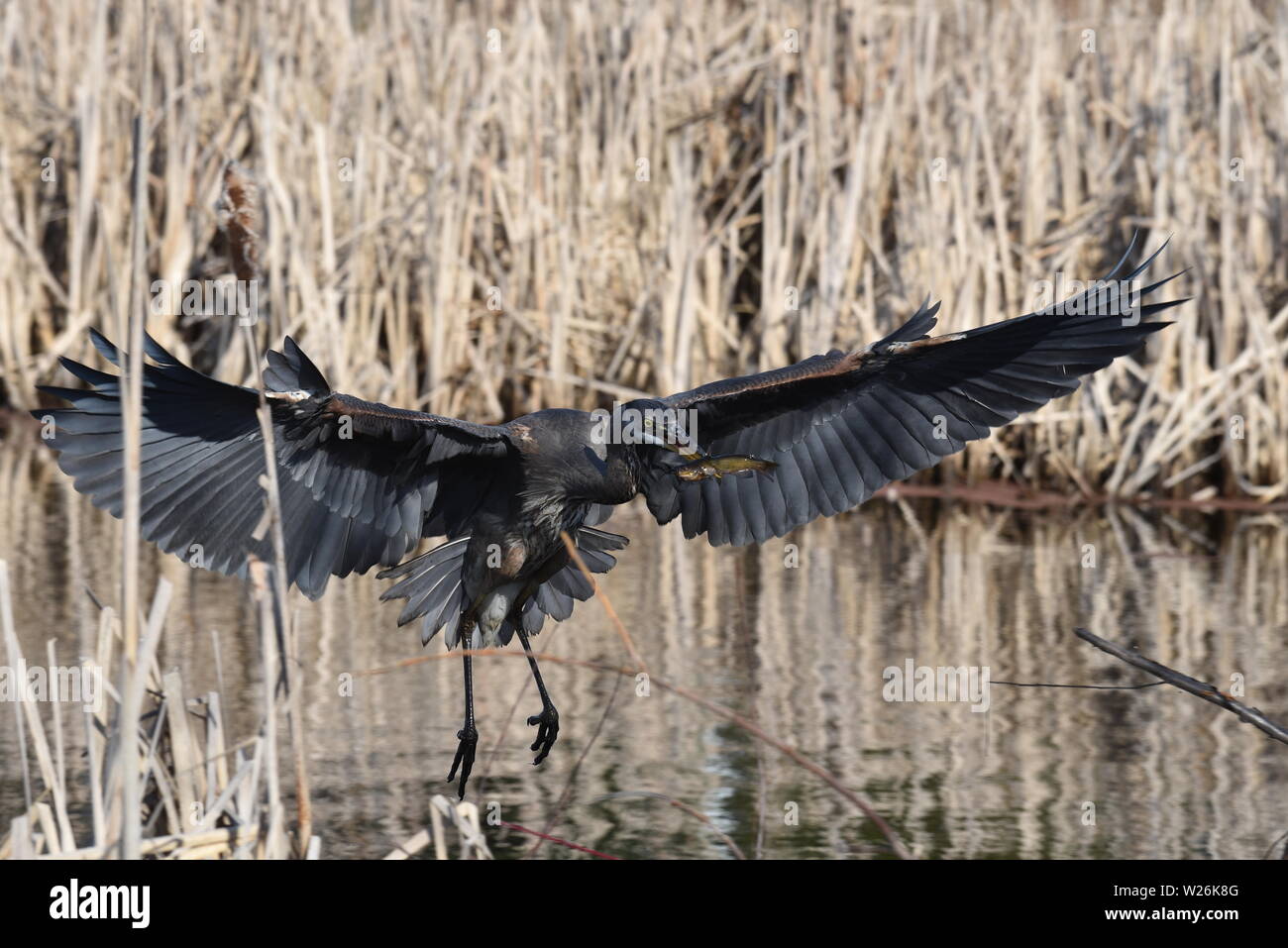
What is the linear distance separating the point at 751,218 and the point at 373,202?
203cm

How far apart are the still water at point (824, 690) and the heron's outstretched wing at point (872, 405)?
49 centimetres

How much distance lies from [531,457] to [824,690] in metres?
2.03

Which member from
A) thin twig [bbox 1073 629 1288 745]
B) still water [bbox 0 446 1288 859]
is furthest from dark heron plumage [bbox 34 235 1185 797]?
thin twig [bbox 1073 629 1288 745]

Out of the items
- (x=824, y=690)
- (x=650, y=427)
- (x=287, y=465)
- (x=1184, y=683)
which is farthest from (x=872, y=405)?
(x=1184, y=683)

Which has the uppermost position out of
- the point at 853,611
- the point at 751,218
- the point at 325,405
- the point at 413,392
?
the point at 751,218

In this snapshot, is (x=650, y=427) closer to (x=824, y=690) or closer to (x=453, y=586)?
(x=453, y=586)

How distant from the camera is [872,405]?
485 cm

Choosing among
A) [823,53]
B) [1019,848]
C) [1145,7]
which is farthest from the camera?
[1145,7]

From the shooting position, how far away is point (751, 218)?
9.17 metres

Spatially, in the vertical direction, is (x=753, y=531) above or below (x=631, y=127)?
below

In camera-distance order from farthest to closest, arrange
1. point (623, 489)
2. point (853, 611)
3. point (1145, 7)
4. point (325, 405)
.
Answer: point (1145, 7) → point (853, 611) → point (623, 489) → point (325, 405)

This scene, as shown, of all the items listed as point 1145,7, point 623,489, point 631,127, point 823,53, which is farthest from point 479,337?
point 623,489

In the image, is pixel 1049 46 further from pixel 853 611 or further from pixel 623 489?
pixel 623 489

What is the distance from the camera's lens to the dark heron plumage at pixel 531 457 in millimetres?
4082
